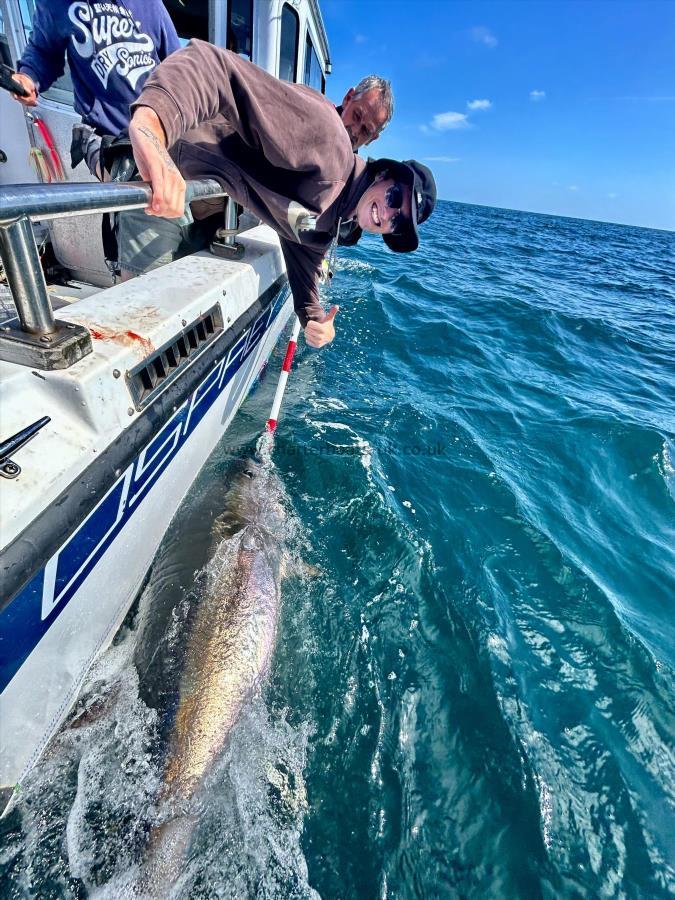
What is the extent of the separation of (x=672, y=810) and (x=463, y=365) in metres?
5.03

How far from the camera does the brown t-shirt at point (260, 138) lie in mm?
1412

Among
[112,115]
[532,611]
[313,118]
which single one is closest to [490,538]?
[532,611]

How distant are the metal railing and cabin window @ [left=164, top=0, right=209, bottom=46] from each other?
416 centimetres

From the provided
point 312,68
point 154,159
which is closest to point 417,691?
point 154,159

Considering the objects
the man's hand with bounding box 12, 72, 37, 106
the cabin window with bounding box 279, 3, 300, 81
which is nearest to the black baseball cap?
the man's hand with bounding box 12, 72, 37, 106

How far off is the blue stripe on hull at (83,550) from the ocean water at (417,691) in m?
0.71

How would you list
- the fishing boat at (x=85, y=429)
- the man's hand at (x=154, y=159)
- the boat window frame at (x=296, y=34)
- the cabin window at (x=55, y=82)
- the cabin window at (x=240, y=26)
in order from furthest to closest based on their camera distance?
the boat window frame at (x=296, y=34) → the cabin window at (x=240, y=26) → the cabin window at (x=55, y=82) → the man's hand at (x=154, y=159) → the fishing boat at (x=85, y=429)

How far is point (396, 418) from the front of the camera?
4461mm

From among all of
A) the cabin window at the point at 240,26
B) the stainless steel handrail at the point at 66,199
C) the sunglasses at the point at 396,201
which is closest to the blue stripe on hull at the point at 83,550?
the stainless steel handrail at the point at 66,199

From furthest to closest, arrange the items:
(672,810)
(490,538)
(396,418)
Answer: (396,418) → (490,538) → (672,810)

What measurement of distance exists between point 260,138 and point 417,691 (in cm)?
269

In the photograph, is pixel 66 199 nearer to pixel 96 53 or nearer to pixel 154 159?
pixel 154 159

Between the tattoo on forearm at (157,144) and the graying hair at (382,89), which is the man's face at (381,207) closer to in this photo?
the graying hair at (382,89)

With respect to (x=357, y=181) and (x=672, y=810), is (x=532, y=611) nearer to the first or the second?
(x=672, y=810)
